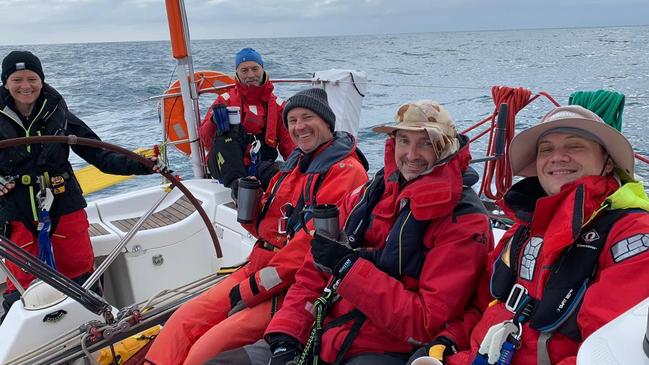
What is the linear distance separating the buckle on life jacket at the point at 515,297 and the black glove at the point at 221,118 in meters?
2.54

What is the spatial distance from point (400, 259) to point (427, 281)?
11 cm

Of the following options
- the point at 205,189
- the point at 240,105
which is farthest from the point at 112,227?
the point at 240,105

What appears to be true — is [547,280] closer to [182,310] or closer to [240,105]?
[182,310]

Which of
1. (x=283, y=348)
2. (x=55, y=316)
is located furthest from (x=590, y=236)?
(x=55, y=316)

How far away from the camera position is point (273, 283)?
203 cm

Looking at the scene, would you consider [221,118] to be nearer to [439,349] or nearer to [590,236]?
[439,349]

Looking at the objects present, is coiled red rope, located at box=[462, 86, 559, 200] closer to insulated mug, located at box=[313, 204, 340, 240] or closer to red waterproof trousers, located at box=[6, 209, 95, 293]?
insulated mug, located at box=[313, 204, 340, 240]

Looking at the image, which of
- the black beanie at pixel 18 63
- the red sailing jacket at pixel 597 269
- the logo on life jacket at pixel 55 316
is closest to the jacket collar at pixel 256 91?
the black beanie at pixel 18 63

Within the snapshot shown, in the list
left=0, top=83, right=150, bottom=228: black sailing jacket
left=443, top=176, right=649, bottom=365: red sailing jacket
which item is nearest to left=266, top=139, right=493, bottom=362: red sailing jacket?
left=443, top=176, right=649, bottom=365: red sailing jacket

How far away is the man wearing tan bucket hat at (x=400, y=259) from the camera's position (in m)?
1.55

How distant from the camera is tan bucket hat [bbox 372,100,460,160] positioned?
1.67 m

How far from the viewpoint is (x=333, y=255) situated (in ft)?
5.39

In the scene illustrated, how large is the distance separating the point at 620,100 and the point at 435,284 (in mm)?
1198

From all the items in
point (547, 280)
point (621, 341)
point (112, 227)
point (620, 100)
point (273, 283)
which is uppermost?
point (620, 100)
